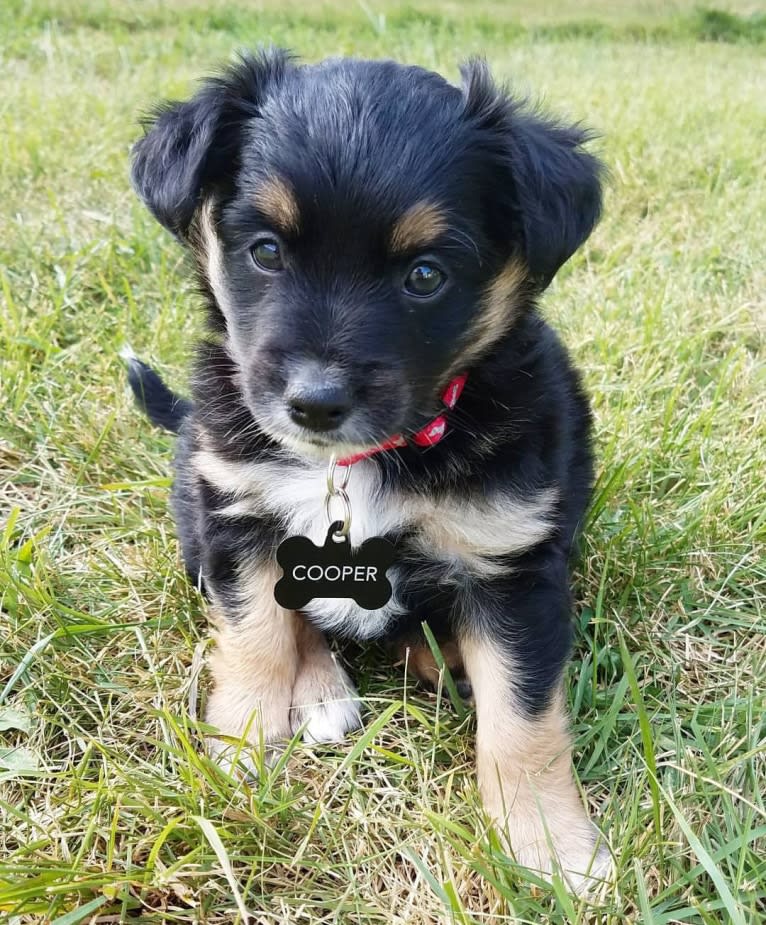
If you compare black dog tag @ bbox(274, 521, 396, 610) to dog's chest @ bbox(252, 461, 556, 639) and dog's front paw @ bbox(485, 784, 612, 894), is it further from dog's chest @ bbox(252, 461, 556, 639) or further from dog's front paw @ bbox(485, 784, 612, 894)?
dog's front paw @ bbox(485, 784, 612, 894)

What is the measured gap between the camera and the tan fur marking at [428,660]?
231 centimetres

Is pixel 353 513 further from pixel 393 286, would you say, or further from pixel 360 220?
pixel 360 220

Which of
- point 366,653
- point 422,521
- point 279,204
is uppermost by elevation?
point 279,204

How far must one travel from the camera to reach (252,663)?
2213 millimetres

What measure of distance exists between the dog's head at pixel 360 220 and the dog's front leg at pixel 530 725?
0.50 metres

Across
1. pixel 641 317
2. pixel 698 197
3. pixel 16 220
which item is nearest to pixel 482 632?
pixel 641 317

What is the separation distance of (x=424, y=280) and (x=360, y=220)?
0.19 metres

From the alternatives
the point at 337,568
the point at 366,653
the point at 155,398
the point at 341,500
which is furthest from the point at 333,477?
the point at 155,398

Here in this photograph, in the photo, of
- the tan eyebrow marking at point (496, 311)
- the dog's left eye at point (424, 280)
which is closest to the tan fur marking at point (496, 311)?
the tan eyebrow marking at point (496, 311)

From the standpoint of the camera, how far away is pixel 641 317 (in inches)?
147

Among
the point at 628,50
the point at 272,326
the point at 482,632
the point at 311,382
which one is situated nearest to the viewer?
the point at 311,382

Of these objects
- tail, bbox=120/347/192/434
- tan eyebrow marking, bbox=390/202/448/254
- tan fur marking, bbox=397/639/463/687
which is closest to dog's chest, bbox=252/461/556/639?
tan fur marking, bbox=397/639/463/687

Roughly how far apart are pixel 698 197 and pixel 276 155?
3865mm

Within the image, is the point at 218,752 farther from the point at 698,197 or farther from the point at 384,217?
the point at 698,197
